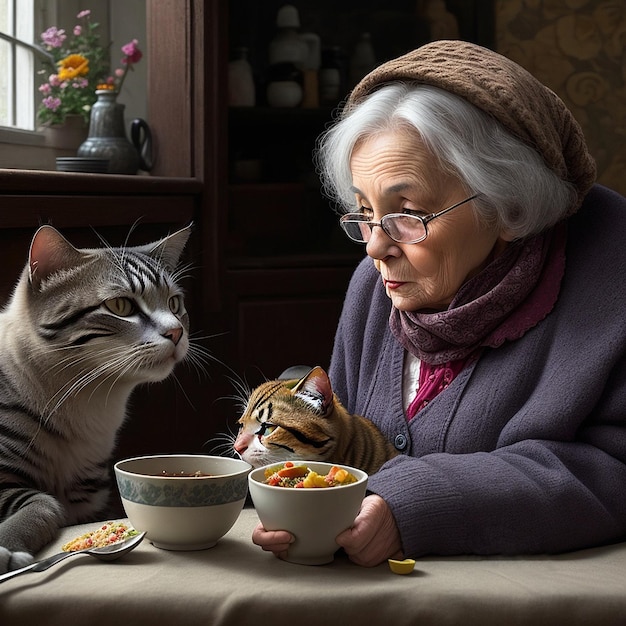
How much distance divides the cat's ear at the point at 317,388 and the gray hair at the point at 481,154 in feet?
1.07

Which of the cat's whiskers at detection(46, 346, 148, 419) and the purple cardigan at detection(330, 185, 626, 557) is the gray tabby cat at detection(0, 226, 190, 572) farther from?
the purple cardigan at detection(330, 185, 626, 557)

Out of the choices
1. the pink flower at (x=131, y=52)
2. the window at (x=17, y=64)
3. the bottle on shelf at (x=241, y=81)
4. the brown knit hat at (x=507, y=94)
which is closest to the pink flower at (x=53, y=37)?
the window at (x=17, y=64)

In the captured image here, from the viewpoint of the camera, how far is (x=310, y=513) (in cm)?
91

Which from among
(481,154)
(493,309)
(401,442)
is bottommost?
(401,442)

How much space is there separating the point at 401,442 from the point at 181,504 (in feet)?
1.57

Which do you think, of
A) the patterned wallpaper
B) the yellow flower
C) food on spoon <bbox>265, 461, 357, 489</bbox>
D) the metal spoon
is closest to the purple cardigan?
food on spoon <bbox>265, 461, 357, 489</bbox>

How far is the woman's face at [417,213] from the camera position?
4.07 ft

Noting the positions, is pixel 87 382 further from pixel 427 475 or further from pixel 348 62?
pixel 348 62

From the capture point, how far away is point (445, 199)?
4.13ft

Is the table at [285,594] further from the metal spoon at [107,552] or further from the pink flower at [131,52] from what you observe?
the pink flower at [131,52]

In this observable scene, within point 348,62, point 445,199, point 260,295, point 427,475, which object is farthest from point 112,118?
point 427,475

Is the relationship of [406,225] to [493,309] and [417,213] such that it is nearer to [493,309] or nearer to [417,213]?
[417,213]

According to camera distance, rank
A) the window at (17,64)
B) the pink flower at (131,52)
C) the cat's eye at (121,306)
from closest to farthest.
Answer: the cat's eye at (121,306), the window at (17,64), the pink flower at (131,52)

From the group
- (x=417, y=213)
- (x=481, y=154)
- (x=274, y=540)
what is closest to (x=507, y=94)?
(x=481, y=154)
